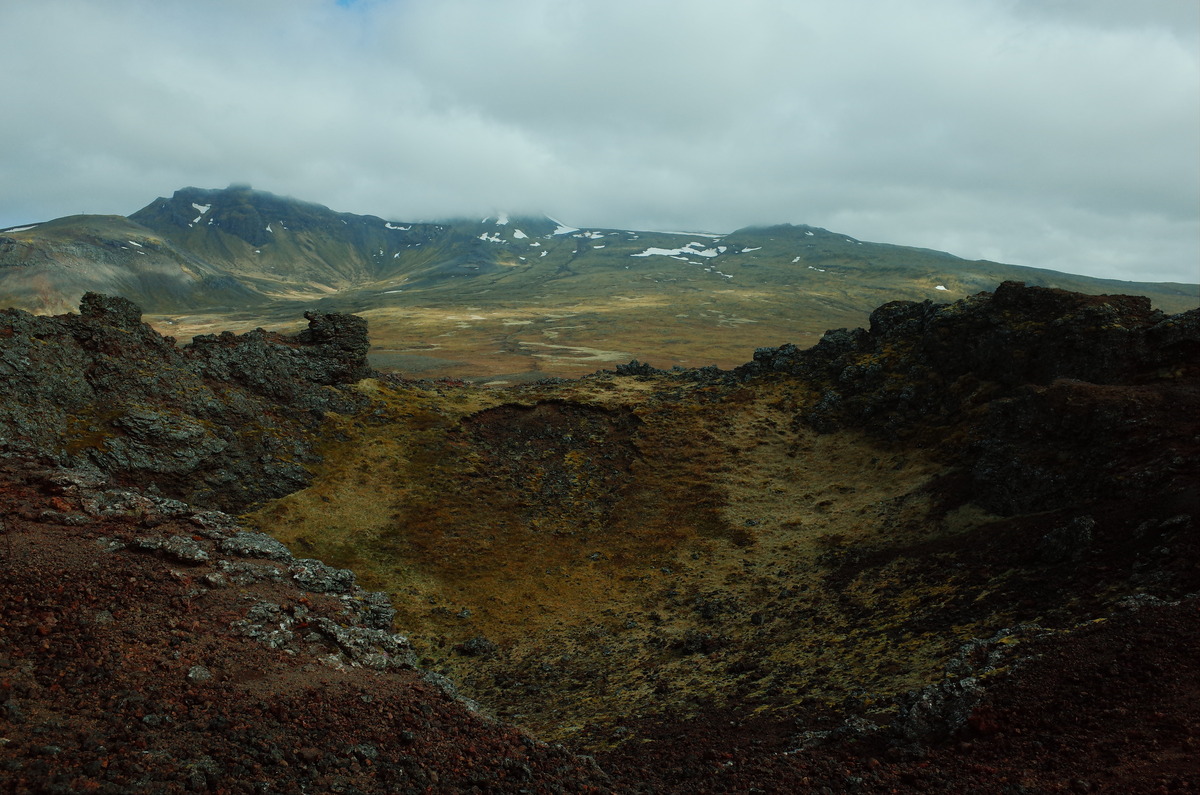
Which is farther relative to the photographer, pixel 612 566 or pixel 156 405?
pixel 156 405

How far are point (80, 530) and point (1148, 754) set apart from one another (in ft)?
108

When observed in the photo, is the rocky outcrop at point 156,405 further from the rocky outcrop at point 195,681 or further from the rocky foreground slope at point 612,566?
the rocky outcrop at point 195,681

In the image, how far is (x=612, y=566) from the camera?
3628 cm

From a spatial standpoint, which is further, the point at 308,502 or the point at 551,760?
the point at 308,502

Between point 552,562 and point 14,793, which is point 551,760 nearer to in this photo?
point 14,793

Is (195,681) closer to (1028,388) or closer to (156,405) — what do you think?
(156,405)

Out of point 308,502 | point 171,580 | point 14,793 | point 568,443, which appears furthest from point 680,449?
point 14,793

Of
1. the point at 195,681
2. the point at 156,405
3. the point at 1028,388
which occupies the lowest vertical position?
the point at 195,681

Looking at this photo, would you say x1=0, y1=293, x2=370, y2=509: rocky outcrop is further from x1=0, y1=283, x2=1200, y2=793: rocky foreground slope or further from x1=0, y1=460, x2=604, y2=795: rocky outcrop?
x1=0, y1=460, x2=604, y2=795: rocky outcrop

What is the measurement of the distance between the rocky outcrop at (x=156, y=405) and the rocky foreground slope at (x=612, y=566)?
0.19 meters

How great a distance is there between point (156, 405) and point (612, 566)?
30007 millimetres

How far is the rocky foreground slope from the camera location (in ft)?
49.5

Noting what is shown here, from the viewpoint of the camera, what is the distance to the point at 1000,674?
17.4 meters

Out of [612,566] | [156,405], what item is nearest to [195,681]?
[612,566]
